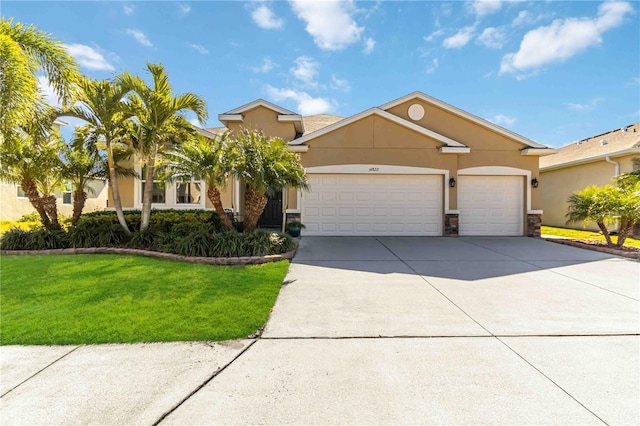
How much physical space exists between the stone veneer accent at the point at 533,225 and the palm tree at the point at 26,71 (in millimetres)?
16003

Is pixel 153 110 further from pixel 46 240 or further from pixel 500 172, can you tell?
pixel 500 172

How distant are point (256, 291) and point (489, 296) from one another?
4.06m

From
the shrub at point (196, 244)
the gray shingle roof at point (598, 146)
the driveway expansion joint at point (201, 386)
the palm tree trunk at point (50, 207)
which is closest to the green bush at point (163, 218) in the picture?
the palm tree trunk at point (50, 207)

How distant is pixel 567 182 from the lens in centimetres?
1614

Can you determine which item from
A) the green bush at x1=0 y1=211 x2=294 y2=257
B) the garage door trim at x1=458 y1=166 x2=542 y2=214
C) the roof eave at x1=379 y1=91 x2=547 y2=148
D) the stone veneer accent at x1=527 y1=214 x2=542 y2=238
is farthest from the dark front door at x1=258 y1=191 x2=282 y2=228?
the stone veneer accent at x1=527 y1=214 x2=542 y2=238

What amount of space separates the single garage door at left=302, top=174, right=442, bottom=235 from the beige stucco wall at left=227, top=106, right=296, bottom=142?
3507 mm

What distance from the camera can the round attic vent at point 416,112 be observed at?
13.3m

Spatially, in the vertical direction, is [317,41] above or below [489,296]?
above

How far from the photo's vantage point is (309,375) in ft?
9.45

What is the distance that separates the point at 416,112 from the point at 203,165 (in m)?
9.67

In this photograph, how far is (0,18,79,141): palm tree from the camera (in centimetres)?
596

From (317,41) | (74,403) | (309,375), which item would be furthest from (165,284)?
(317,41)

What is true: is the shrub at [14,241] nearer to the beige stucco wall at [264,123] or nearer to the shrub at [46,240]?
the shrub at [46,240]

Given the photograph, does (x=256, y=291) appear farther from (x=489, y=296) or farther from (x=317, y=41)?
(x=317, y=41)
